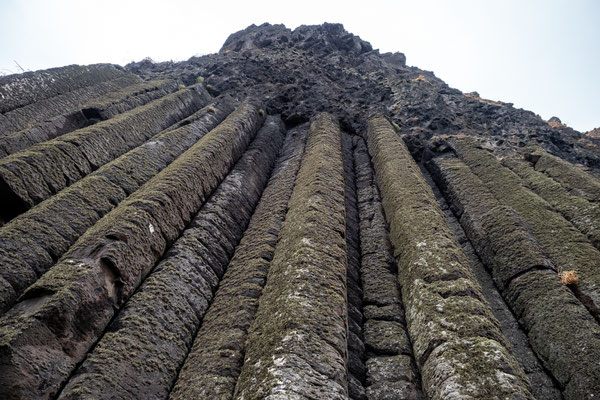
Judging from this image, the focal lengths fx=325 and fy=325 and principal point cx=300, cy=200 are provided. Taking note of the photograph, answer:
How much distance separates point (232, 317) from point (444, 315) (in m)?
4.19

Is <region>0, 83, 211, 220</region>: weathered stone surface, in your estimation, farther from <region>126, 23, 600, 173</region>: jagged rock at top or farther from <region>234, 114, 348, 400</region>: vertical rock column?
<region>126, 23, 600, 173</region>: jagged rock at top

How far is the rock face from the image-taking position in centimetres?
513

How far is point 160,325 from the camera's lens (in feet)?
20.1

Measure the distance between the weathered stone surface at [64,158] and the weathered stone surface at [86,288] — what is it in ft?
8.96

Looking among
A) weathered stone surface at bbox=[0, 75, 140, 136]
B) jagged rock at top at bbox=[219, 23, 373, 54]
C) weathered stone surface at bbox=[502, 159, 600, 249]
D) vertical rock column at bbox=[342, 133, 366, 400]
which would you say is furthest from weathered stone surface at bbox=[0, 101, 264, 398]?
jagged rock at top at bbox=[219, 23, 373, 54]

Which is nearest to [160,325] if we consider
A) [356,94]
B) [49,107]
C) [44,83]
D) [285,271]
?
[285,271]

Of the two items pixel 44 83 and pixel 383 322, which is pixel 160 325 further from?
pixel 44 83

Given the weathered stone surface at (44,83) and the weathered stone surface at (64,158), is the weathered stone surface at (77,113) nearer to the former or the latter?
the weathered stone surface at (44,83)

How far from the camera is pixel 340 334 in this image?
19.1ft

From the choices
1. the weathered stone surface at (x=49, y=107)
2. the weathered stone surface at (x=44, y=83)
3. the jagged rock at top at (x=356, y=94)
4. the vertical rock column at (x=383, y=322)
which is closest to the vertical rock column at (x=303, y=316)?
the vertical rock column at (x=383, y=322)

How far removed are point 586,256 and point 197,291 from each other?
10046 mm

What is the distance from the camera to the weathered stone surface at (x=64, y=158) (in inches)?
317

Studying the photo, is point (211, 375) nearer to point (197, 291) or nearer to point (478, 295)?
point (197, 291)

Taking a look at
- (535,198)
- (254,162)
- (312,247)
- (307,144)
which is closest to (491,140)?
(535,198)
